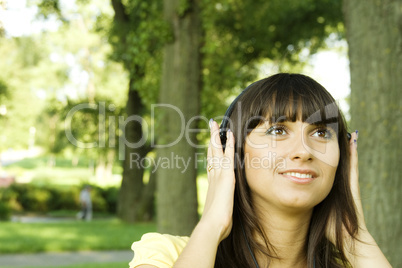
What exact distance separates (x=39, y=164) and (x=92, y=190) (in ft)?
133

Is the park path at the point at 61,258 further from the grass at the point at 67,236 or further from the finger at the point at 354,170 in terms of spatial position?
the finger at the point at 354,170

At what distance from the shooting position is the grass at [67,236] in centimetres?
1331

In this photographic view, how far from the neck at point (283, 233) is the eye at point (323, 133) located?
0.34 meters

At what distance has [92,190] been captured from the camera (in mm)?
28109

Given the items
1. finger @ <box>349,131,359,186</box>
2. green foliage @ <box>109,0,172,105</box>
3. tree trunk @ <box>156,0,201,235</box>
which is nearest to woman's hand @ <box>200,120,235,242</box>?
finger @ <box>349,131,359,186</box>

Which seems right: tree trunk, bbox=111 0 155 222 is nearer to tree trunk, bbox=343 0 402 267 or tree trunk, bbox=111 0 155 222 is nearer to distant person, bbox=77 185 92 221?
distant person, bbox=77 185 92 221

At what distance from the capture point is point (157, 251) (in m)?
1.94

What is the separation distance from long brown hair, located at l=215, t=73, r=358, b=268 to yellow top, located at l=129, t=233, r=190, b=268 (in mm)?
277

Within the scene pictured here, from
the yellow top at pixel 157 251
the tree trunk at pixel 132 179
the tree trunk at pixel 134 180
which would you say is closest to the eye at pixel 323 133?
the yellow top at pixel 157 251

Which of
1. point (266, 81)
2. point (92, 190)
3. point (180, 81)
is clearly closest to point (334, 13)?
point (180, 81)

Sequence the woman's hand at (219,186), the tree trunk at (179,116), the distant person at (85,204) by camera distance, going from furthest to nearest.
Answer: the distant person at (85,204) → the tree trunk at (179,116) → the woman's hand at (219,186)

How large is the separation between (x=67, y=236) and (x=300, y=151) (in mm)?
14568

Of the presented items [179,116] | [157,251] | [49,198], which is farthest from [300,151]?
[49,198]

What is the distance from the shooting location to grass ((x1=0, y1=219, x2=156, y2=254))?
1331 cm
